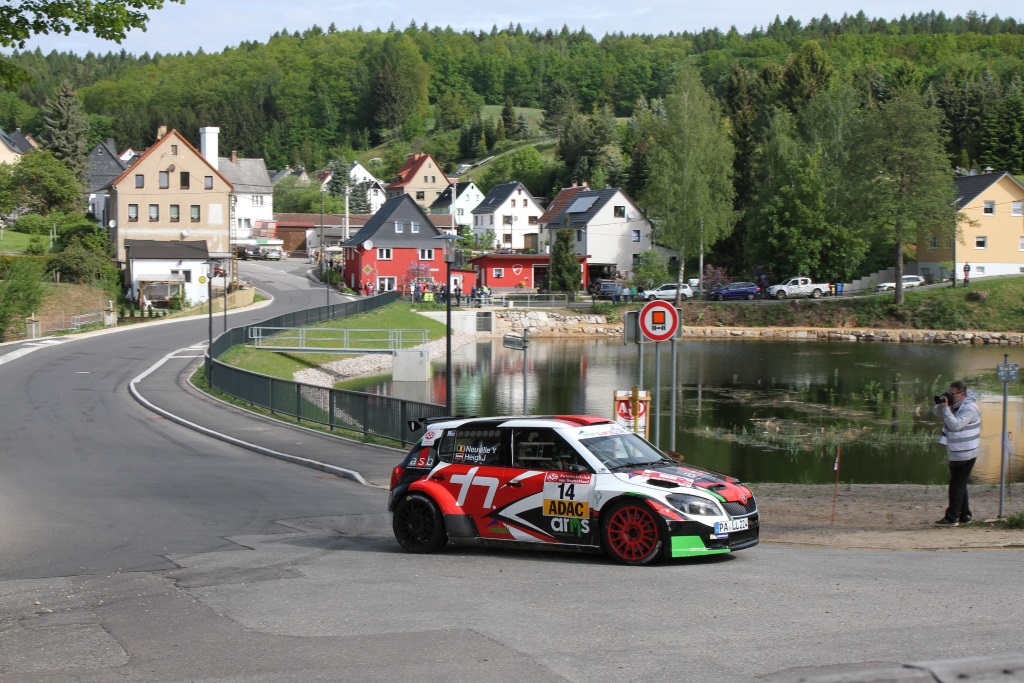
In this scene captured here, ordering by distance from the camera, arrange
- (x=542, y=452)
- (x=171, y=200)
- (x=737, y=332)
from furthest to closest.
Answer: (x=171, y=200) → (x=737, y=332) → (x=542, y=452)

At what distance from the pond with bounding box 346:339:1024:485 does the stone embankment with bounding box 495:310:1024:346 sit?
9.26 feet

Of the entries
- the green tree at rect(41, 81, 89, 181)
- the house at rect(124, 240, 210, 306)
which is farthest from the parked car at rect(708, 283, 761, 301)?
the green tree at rect(41, 81, 89, 181)

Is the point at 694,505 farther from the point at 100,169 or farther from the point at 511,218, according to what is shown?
the point at 100,169

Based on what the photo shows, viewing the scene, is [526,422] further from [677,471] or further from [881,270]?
[881,270]

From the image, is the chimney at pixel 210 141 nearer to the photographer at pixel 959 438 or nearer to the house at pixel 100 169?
the house at pixel 100 169

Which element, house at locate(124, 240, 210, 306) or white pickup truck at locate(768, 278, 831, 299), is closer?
house at locate(124, 240, 210, 306)

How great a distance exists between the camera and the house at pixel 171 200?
3364 inches

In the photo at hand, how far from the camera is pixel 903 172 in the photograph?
74750 millimetres

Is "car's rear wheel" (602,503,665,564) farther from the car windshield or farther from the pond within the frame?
the pond

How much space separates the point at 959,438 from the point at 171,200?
80444 millimetres

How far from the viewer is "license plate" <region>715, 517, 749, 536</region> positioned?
38.4ft

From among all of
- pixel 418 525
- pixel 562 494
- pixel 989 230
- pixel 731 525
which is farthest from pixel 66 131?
pixel 731 525

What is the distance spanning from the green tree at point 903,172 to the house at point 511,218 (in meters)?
47.0

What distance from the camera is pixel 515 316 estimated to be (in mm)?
81312
